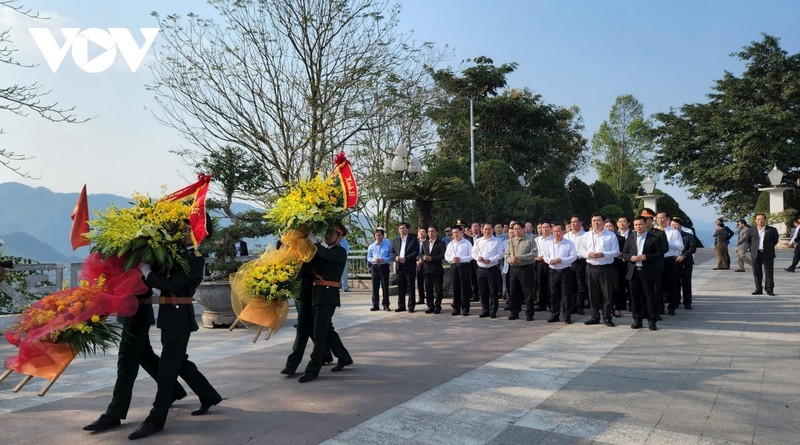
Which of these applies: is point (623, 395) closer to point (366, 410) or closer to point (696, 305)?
point (366, 410)

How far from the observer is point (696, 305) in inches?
Result: 469

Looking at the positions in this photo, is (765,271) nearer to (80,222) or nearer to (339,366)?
(339,366)

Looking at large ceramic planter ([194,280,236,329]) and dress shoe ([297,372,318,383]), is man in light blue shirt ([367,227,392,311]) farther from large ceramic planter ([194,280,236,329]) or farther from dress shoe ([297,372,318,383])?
dress shoe ([297,372,318,383])

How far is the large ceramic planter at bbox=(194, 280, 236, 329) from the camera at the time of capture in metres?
9.92

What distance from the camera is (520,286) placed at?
417 inches

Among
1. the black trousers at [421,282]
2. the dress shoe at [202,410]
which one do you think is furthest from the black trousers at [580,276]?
the dress shoe at [202,410]

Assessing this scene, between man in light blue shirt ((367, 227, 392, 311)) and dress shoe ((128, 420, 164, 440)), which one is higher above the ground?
man in light blue shirt ((367, 227, 392, 311))

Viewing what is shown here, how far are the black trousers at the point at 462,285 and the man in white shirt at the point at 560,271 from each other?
1.69 metres

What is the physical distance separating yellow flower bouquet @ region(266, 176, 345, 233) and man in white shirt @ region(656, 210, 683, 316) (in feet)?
23.4

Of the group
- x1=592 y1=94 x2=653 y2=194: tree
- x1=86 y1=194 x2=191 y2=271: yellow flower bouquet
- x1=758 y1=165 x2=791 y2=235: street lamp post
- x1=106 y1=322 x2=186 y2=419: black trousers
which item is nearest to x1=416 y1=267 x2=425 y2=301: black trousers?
x1=86 y1=194 x2=191 y2=271: yellow flower bouquet

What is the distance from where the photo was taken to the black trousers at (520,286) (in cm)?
1030

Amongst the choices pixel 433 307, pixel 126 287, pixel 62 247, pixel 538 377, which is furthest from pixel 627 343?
pixel 62 247

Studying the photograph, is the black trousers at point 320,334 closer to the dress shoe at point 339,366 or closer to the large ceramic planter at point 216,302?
the dress shoe at point 339,366

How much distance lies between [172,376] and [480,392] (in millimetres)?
2839
